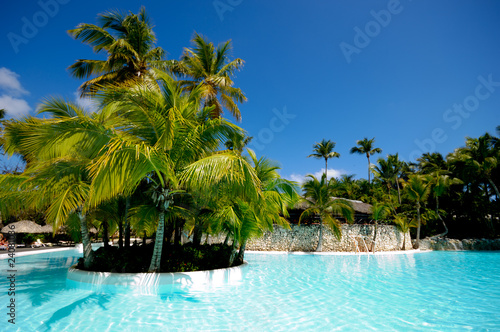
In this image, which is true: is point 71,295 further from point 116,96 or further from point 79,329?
point 116,96

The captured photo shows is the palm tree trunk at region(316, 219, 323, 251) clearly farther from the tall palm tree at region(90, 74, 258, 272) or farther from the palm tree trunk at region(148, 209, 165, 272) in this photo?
the palm tree trunk at region(148, 209, 165, 272)

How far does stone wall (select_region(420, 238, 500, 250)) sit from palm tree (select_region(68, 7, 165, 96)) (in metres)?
21.5

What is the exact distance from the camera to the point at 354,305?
5.77 m

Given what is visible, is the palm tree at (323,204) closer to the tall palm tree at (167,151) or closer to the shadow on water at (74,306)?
the tall palm tree at (167,151)

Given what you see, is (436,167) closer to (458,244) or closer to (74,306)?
(458,244)

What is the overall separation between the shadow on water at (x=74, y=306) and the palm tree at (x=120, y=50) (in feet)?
27.4

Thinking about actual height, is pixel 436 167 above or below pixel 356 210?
above

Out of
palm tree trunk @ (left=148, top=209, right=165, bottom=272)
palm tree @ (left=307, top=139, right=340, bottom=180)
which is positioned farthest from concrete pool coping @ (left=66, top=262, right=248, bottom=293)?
palm tree @ (left=307, top=139, right=340, bottom=180)

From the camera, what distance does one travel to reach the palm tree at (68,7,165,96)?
38.0 ft

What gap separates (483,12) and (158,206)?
12.9 metres

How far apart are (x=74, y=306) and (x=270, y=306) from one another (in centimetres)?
368

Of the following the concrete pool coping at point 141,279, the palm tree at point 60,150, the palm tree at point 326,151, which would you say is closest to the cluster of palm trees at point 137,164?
the palm tree at point 60,150

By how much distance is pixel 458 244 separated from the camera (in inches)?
834

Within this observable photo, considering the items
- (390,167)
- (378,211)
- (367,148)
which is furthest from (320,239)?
(367,148)
